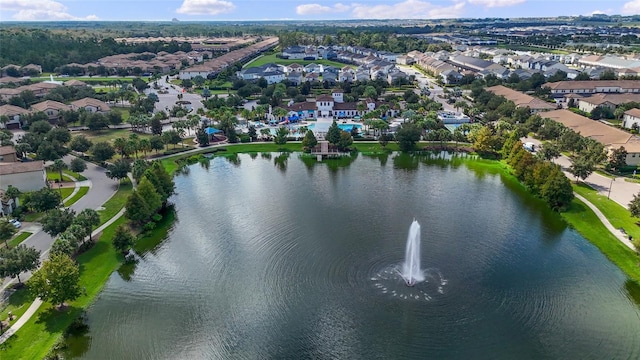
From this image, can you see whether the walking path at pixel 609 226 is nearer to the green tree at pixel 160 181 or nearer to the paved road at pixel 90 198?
the green tree at pixel 160 181

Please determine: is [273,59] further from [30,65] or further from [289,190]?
[289,190]

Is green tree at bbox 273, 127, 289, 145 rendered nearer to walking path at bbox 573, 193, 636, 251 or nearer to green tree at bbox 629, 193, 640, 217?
walking path at bbox 573, 193, 636, 251

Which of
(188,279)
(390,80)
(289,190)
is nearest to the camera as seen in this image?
(188,279)

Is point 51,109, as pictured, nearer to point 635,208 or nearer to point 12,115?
point 12,115

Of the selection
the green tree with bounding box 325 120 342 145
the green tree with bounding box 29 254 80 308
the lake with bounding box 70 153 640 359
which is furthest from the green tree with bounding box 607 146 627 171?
the green tree with bounding box 29 254 80 308

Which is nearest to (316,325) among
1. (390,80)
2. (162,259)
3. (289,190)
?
(162,259)

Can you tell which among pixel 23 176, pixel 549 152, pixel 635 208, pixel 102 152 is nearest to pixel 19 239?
pixel 23 176

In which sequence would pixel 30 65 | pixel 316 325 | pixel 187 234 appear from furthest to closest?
pixel 30 65 → pixel 187 234 → pixel 316 325
